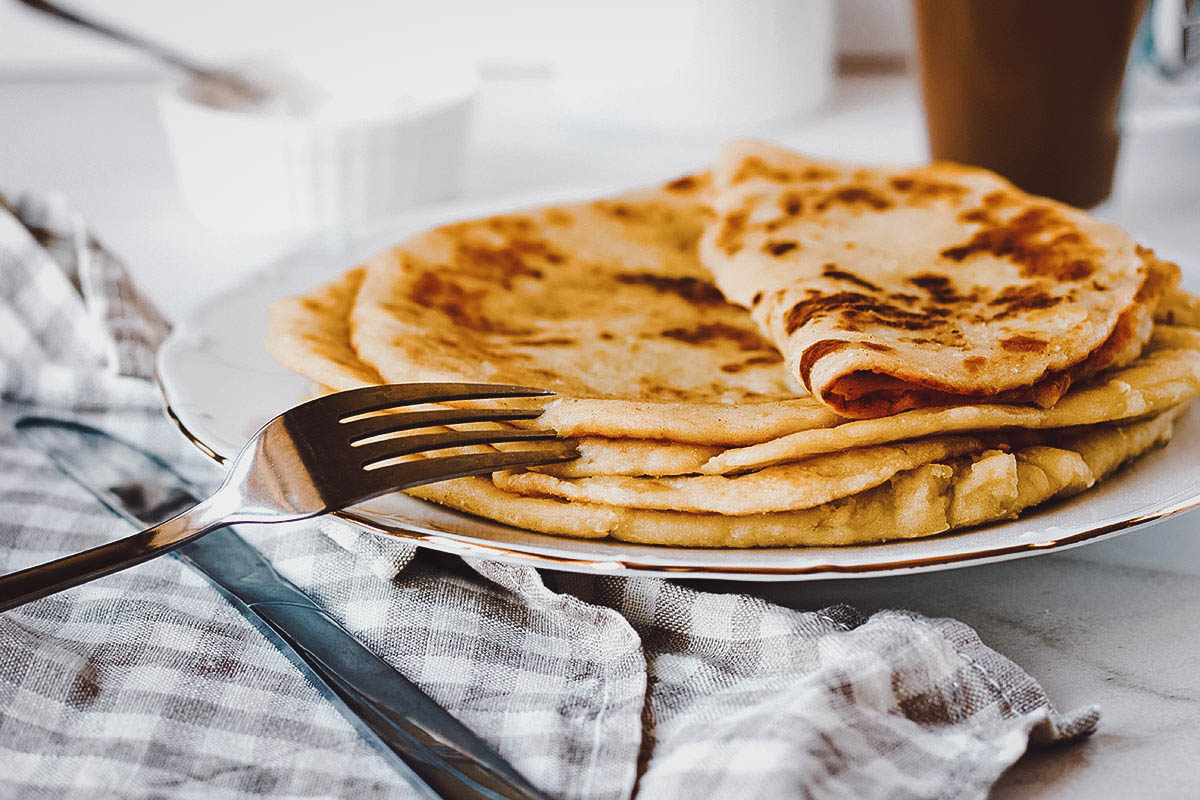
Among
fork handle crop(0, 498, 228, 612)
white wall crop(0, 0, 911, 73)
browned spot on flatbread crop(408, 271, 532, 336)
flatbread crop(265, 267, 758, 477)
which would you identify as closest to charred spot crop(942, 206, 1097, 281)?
flatbread crop(265, 267, 758, 477)

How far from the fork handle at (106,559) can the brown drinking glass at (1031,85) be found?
1233 mm

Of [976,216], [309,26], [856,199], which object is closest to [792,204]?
[856,199]

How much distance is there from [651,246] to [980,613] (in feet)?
1.92

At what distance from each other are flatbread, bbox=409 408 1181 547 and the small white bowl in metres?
0.95

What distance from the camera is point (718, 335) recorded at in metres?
1.18

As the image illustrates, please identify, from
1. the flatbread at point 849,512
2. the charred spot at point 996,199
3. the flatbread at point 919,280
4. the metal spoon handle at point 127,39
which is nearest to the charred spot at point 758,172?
the flatbread at point 919,280

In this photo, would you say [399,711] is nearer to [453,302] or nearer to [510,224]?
[453,302]

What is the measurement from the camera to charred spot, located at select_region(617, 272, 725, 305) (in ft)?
4.16

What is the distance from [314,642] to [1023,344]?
576 mm

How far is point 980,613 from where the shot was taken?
96 centimetres

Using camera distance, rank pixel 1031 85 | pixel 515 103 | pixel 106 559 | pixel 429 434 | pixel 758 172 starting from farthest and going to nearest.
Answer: pixel 515 103 → pixel 1031 85 → pixel 758 172 → pixel 429 434 → pixel 106 559

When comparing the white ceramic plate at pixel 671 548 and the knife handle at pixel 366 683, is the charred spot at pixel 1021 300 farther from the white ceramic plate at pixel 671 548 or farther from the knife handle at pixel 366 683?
the knife handle at pixel 366 683

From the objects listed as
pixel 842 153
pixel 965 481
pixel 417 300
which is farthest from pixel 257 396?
pixel 842 153

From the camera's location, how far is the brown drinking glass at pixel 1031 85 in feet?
5.35
